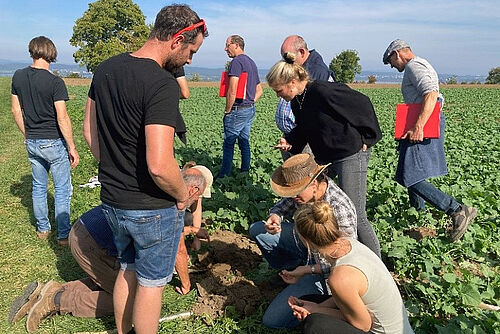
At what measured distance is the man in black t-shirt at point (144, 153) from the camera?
2.09 m

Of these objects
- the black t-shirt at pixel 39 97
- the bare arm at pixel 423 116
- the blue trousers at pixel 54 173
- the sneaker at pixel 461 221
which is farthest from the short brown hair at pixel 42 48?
the sneaker at pixel 461 221

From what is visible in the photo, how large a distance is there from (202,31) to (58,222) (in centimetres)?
290

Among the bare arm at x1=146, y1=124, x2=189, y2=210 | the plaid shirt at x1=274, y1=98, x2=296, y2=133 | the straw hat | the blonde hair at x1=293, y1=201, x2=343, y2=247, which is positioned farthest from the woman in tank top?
the plaid shirt at x1=274, y1=98, x2=296, y2=133

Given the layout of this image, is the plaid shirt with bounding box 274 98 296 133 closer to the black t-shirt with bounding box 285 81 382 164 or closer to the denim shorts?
the black t-shirt with bounding box 285 81 382 164

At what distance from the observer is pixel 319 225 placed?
7.20ft

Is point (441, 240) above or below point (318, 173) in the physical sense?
below

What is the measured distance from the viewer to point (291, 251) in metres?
3.31

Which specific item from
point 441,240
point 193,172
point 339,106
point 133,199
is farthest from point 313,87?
point 441,240

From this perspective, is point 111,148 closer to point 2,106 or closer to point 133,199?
point 133,199

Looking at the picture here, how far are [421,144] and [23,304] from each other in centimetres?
376

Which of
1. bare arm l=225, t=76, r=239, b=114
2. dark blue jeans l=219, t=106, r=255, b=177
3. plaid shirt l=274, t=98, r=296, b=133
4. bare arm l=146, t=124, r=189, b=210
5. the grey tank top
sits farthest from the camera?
dark blue jeans l=219, t=106, r=255, b=177

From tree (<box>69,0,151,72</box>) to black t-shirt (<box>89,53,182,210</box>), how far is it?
5661 cm

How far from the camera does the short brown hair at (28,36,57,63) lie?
386 centimetres

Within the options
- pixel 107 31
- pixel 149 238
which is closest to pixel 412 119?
pixel 149 238
